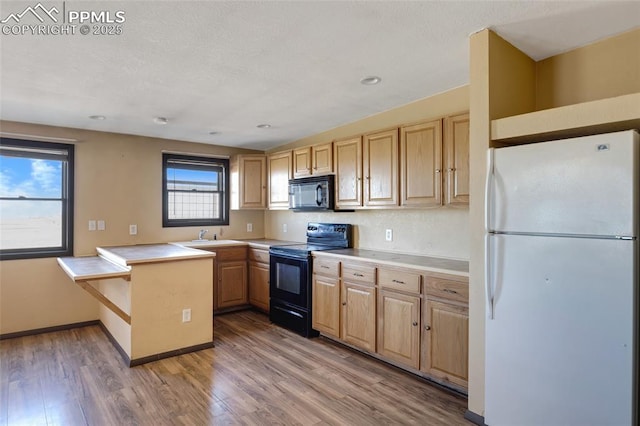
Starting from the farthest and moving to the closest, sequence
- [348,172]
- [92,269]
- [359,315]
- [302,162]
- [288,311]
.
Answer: [302,162] → [288,311] → [348,172] → [359,315] → [92,269]

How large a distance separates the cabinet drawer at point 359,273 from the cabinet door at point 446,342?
1.91 feet

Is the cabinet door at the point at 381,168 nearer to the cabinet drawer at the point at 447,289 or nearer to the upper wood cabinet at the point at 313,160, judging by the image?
the upper wood cabinet at the point at 313,160

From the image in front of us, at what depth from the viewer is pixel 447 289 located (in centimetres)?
255

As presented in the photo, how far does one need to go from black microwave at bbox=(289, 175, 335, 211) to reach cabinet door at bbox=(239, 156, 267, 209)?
72 centimetres

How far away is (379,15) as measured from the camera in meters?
1.88

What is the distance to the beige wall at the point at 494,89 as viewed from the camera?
2.10 metres

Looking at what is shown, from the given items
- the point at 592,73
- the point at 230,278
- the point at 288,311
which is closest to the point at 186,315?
the point at 288,311

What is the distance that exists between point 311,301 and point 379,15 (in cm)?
274

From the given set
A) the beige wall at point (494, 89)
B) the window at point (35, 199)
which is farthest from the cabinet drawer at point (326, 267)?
the window at point (35, 199)

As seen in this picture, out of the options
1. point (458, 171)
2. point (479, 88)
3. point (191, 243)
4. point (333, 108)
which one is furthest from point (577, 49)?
point (191, 243)

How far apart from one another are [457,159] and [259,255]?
9.25 ft

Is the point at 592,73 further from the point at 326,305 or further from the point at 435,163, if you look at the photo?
the point at 326,305

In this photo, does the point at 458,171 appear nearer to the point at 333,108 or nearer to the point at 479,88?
the point at 479,88

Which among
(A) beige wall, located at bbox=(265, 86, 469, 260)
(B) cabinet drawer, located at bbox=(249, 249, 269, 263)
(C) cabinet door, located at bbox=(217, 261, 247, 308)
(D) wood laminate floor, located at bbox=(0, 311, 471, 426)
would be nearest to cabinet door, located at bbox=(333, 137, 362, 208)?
(A) beige wall, located at bbox=(265, 86, 469, 260)
